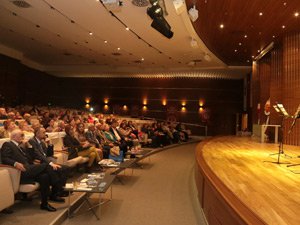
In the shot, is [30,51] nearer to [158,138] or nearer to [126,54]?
[126,54]

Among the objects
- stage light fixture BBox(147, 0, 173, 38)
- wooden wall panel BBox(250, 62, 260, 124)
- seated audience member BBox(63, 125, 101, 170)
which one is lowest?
seated audience member BBox(63, 125, 101, 170)

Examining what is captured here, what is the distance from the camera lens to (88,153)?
19.5 ft

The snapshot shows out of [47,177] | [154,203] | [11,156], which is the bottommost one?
[154,203]

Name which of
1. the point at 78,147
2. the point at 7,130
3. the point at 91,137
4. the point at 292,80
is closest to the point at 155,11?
the point at 91,137

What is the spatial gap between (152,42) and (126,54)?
112 inches

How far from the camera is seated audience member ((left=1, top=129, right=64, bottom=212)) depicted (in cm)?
381

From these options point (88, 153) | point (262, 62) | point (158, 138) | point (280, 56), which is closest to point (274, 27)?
point (280, 56)

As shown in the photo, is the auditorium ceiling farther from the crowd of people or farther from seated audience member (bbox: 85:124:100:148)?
the crowd of people

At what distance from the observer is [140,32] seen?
10.2 metres

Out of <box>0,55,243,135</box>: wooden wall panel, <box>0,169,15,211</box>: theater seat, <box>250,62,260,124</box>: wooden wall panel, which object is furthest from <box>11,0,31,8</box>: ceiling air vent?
<box>250,62,260,124</box>: wooden wall panel

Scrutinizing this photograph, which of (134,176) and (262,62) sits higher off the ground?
(262,62)

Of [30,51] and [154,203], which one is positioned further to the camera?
[30,51]

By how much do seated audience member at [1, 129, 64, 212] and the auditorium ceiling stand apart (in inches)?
154

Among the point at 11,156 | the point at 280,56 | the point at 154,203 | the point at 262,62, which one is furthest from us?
the point at 262,62
